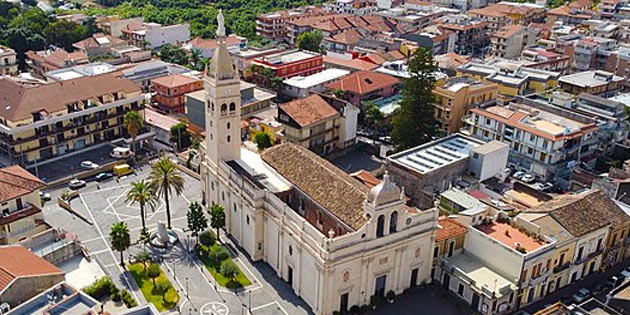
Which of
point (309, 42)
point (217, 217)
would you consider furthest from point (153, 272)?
point (309, 42)

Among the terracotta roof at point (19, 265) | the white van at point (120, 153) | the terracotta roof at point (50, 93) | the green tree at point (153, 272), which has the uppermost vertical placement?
the terracotta roof at point (50, 93)

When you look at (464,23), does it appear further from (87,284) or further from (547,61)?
(87,284)

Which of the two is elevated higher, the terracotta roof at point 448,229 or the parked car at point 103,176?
the terracotta roof at point 448,229

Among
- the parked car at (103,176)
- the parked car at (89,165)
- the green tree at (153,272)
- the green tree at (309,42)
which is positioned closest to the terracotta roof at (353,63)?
the green tree at (309,42)

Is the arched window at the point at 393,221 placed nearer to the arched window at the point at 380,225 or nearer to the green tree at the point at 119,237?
the arched window at the point at 380,225

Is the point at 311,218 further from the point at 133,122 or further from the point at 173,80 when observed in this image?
the point at 173,80

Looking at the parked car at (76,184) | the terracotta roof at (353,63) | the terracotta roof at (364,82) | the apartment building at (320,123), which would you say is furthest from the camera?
the terracotta roof at (353,63)
